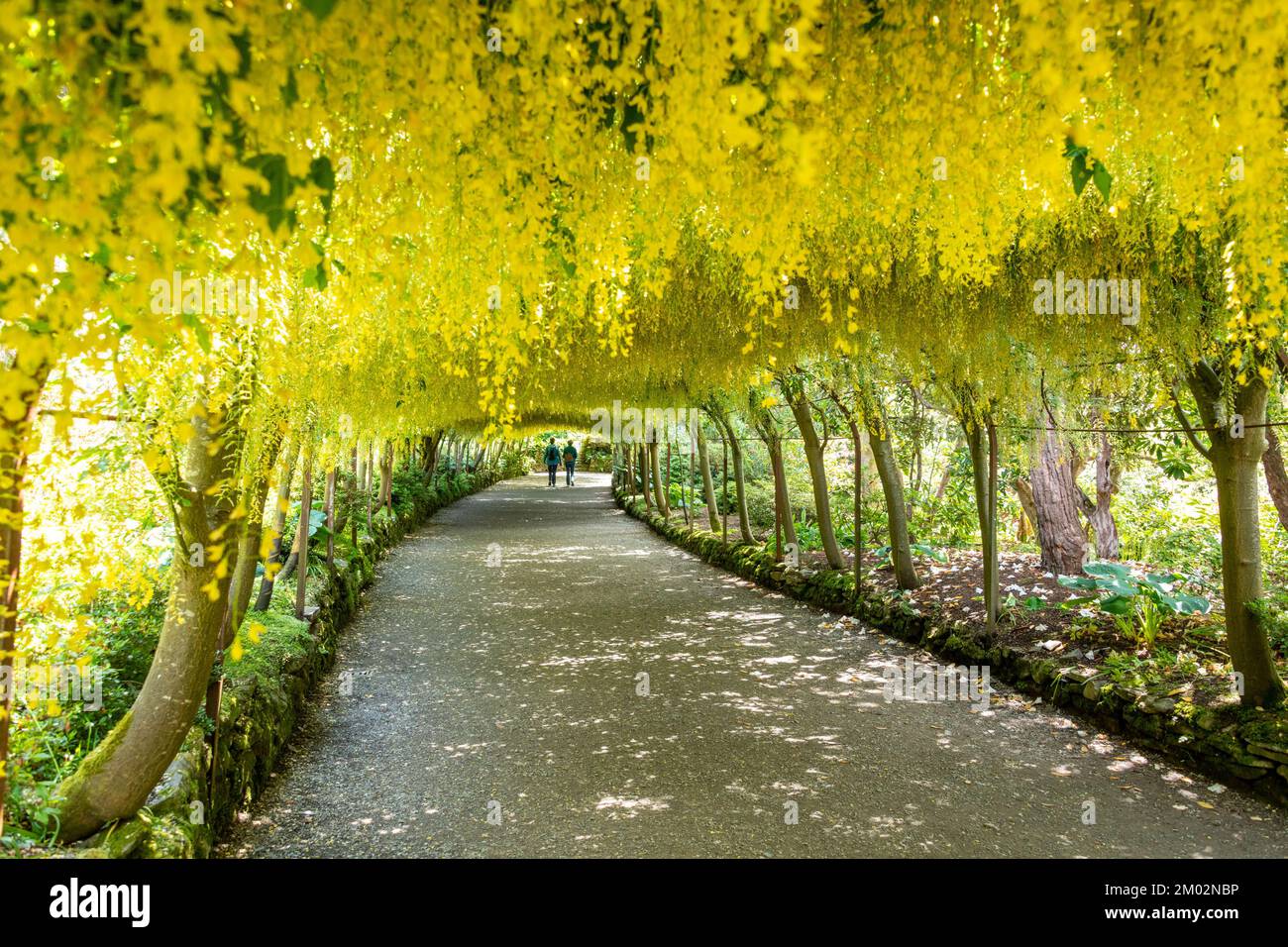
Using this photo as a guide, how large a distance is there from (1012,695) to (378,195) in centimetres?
→ 511

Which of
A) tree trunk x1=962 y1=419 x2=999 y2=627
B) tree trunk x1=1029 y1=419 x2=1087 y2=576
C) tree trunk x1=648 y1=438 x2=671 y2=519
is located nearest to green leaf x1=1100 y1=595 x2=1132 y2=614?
tree trunk x1=962 y1=419 x2=999 y2=627

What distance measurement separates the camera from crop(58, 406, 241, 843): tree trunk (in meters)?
2.64

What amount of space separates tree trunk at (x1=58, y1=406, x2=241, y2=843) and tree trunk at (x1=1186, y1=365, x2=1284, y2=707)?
4978 mm

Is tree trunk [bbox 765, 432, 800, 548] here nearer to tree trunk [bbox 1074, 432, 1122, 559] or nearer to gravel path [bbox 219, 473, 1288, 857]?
gravel path [bbox 219, 473, 1288, 857]

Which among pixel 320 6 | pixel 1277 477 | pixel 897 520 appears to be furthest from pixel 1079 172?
pixel 897 520

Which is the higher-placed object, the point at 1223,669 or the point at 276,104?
the point at 276,104

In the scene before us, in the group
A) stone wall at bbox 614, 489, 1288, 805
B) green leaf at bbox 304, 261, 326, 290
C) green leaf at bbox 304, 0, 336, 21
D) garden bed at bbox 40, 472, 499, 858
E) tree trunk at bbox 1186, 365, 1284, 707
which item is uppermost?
green leaf at bbox 304, 0, 336, 21

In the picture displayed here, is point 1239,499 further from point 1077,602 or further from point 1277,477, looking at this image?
point 1277,477

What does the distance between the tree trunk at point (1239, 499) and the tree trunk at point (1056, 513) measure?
2970mm

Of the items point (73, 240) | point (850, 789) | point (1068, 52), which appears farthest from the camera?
point (850, 789)

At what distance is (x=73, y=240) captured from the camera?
3.42 feet

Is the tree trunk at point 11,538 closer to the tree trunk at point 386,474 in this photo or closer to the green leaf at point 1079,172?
the green leaf at point 1079,172

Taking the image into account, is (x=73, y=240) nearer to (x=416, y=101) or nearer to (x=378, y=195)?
(x=416, y=101)
